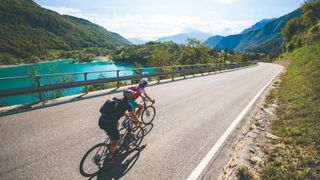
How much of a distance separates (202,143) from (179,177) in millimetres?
1755

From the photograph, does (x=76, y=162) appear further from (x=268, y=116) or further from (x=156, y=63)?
(x=156, y=63)

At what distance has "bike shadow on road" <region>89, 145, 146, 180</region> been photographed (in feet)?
13.7

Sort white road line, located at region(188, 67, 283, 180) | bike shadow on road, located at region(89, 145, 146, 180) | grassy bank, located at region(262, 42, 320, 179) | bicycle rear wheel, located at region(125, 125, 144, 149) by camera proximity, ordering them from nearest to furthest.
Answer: grassy bank, located at region(262, 42, 320, 179), bike shadow on road, located at region(89, 145, 146, 180), white road line, located at region(188, 67, 283, 180), bicycle rear wheel, located at region(125, 125, 144, 149)

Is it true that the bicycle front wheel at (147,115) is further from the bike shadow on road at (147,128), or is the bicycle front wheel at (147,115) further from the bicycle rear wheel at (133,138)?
the bicycle rear wheel at (133,138)

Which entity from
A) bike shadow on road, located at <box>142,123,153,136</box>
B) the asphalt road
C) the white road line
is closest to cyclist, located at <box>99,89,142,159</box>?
the asphalt road

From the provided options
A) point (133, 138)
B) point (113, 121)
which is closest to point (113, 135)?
point (113, 121)

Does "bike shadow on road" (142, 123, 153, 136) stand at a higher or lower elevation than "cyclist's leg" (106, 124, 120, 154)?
lower

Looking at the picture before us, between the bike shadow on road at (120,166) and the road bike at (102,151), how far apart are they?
12cm

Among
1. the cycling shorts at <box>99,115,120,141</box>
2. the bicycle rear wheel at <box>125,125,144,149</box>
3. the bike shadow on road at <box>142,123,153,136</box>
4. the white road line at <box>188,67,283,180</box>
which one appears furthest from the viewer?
the bike shadow on road at <box>142,123,153,136</box>

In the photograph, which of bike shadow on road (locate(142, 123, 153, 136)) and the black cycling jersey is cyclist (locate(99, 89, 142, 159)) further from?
bike shadow on road (locate(142, 123, 153, 136))

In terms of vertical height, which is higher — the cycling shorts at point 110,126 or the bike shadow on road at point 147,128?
the cycling shorts at point 110,126

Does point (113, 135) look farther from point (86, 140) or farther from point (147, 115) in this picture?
point (147, 115)

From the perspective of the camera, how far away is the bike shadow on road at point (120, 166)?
416 centimetres

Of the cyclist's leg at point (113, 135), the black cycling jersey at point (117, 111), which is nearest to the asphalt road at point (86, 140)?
the cyclist's leg at point (113, 135)
